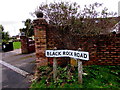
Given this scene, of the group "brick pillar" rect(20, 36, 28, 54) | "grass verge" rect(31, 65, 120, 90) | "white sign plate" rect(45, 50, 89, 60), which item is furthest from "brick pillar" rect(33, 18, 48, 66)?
"brick pillar" rect(20, 36, 28, 54)

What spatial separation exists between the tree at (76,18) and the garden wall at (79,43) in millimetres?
246

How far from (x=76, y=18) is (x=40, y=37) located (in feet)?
5.13

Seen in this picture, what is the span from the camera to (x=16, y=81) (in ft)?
11.5

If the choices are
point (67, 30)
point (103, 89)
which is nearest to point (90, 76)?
point (103, 89)

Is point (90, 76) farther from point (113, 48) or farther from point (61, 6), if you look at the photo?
point (61, 6)

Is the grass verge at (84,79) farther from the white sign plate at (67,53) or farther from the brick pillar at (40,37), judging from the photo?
the white sign plate at (67,53)

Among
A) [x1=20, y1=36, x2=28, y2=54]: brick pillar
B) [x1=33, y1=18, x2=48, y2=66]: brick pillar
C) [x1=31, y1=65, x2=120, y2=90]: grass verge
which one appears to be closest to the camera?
[x1=31, y1=65, x2=120, y2=90]: grass verge

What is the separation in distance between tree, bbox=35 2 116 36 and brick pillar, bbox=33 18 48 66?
0.37 meters

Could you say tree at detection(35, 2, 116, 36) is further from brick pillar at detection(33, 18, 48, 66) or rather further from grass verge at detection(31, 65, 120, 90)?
grass verge at detection(31, 65, 120, 90)

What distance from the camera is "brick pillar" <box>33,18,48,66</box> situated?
4.03 metres

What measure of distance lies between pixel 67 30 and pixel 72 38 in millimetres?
381

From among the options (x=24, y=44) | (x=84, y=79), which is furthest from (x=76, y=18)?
(x=24, y=44)

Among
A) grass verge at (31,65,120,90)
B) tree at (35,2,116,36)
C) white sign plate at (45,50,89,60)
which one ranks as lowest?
grass verge at (31,65,120,90)

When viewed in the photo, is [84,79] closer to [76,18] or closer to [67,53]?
[67,53]
